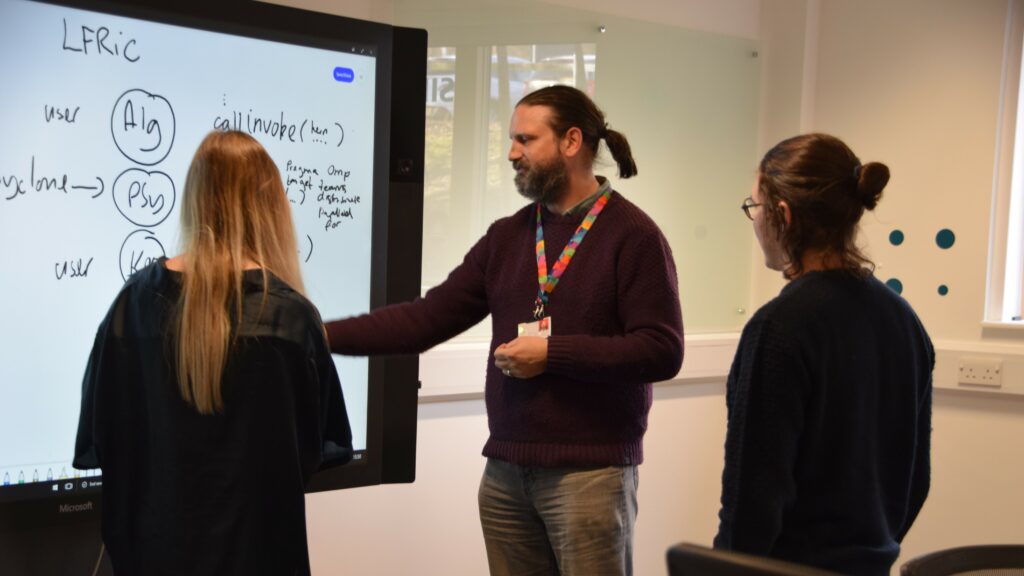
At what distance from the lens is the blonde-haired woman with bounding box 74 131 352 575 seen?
1.39 metres

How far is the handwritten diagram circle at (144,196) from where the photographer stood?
178 cm

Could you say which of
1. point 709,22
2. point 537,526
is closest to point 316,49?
point 537,526

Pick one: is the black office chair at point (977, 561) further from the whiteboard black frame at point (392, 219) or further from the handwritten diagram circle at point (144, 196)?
the handwritten diagram circle at point (144, 196)

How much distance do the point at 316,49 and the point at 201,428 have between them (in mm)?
959

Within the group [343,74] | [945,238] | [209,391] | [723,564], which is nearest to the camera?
[723,564]

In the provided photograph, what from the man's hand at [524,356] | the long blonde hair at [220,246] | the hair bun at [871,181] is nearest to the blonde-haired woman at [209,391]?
the long blonde hair at [220,246]

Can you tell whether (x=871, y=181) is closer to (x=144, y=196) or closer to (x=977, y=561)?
(x=977, y=561)

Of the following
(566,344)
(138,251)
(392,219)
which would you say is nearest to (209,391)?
(138,251)

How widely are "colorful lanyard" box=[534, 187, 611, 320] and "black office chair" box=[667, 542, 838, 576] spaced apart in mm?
1024

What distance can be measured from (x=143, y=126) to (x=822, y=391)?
1352mm

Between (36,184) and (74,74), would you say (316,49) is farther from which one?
(36,184)

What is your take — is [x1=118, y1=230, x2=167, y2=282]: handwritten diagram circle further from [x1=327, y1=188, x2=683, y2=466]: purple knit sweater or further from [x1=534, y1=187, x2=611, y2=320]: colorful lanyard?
[x1=534, y1=187, x2=611, y2=320]: colorful lanyard

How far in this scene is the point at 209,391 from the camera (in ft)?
4.51

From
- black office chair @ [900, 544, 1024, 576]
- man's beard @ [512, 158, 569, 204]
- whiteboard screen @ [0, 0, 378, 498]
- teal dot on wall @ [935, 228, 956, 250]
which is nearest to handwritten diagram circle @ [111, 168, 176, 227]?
whiteboard screen @ [0, 0, 378, 498]
